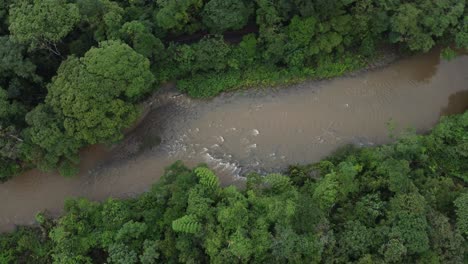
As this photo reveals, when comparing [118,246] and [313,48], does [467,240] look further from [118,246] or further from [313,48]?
[118,246]

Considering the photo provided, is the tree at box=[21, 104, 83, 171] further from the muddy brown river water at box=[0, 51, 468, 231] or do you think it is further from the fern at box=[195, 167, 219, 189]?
the fern at box=[195, 167, 219, 189]

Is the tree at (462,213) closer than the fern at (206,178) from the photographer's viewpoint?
Yes

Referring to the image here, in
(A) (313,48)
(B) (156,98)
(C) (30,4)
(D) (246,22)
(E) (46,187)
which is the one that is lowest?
(E) (46,187)

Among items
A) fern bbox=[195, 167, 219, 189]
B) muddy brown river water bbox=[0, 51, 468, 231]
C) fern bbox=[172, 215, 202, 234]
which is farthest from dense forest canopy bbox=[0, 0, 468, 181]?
fern bbox=[172, 215, 202, 234]

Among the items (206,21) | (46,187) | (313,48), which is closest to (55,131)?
(46,187)

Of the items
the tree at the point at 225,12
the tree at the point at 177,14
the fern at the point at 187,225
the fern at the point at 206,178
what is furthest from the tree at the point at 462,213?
the tree at the point at 177,14

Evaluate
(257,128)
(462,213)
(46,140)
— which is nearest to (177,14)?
(257,128)

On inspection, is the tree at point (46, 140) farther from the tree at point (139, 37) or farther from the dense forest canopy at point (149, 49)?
the tree at point (139, 37)
